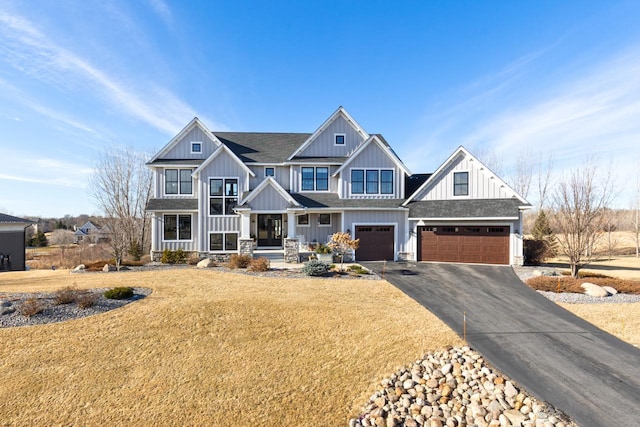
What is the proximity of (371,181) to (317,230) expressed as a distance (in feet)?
18.8

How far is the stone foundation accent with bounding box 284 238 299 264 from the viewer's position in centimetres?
1928

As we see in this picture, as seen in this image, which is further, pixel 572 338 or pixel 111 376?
pixel 572 338

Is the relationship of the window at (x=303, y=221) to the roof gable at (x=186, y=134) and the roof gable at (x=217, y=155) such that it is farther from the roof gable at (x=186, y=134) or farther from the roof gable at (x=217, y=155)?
the roof gable at (x=186, y=134)

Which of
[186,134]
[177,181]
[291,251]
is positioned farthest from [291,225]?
[186,134]

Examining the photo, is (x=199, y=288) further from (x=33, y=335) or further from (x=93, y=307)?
(x=33, y=335)

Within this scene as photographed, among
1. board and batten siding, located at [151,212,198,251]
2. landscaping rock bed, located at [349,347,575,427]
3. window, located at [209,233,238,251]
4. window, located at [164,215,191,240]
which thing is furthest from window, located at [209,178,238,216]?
landscaping rock bed, located at [349,347,575,427]

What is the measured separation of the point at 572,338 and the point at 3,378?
15762mm

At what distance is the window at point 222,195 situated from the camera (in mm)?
21562

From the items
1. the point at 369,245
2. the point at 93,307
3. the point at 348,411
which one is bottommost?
the point at 348,411

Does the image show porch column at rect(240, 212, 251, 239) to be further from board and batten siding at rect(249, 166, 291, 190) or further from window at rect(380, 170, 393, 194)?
window at rect(380, 170, 393, 194)

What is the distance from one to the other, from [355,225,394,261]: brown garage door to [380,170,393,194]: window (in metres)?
2.91

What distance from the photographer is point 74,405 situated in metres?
6.27

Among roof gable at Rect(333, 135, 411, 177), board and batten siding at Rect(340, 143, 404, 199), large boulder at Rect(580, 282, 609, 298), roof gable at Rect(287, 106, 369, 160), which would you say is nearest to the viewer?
large boulder at Rect(580, 282, 609, 298)

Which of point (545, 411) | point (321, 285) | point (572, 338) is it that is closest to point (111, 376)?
point (321, 285)
